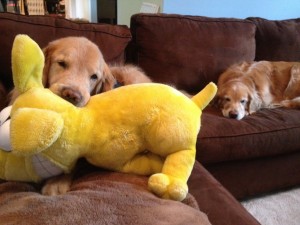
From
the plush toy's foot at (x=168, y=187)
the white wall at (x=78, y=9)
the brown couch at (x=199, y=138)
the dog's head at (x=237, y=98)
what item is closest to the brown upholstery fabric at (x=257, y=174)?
the brown couch at (x=199, y=138)

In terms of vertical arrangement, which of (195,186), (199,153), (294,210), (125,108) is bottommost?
(294,210)

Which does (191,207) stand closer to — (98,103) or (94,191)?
(94,191)

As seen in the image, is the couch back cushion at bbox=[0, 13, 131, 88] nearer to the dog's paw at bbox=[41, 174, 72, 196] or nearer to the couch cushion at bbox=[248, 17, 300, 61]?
the dog's paw at bbox=[41, 174, 72, 196]

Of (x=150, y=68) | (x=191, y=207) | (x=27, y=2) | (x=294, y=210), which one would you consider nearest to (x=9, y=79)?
(x=150, y=68)

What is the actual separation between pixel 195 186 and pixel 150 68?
1.19 meters

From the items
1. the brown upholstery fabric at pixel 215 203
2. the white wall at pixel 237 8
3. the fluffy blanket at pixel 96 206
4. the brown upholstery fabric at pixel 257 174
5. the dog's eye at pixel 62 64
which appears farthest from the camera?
the white wall at pixel 237 8

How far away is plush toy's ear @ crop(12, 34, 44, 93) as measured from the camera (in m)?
0.73

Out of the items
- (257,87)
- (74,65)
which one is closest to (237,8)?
(257,87)

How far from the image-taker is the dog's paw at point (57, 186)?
0.84 metres

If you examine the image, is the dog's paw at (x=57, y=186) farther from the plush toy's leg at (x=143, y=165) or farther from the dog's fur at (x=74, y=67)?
the dog's fur at (x=74, y=67)

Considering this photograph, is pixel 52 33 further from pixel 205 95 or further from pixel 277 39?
pixel 277 39

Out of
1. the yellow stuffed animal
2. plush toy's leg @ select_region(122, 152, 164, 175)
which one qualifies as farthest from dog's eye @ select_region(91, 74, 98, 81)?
plush toy's leg @ select_region(122, 152, 164, 175)

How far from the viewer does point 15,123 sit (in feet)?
2.24

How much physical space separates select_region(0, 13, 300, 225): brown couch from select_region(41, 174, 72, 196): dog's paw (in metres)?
0.03
